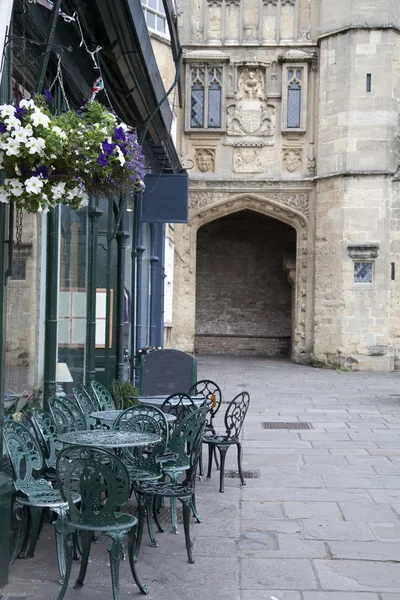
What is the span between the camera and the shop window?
20.2 m

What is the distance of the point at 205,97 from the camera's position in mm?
20156

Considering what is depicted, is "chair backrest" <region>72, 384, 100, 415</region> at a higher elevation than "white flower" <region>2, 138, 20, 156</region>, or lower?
lower

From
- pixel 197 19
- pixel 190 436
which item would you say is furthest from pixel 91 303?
pixel 197 19

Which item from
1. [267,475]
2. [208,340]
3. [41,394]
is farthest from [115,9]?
[208,340]

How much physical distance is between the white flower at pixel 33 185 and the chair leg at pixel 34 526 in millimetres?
1746

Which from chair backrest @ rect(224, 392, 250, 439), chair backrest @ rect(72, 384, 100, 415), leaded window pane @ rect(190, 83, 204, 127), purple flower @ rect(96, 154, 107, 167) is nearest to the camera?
purple flower @ rect(96, 154, 107, 167)

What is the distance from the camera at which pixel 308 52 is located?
786 inches

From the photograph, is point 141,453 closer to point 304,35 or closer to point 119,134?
point 119,134

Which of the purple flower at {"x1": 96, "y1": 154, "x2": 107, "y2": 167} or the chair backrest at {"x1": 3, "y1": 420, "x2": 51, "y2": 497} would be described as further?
the chair backrest at {"x1": 3, "y1": 420, "x2": 51, "y2": 497}

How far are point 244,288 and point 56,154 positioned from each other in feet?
68.7

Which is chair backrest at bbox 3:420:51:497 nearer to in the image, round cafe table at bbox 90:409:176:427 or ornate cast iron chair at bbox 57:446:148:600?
ornate cast iron chair at bbox 57:446:148:600

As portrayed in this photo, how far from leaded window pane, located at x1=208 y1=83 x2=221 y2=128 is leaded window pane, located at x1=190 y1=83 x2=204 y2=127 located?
0.65 ft

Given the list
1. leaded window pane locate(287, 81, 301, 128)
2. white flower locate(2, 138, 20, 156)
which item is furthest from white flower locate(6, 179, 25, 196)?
leaded window pane locate(287, 81, 301, 128)

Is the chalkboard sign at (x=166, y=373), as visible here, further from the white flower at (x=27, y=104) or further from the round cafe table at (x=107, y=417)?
the white flower at (x=27, y=104)
